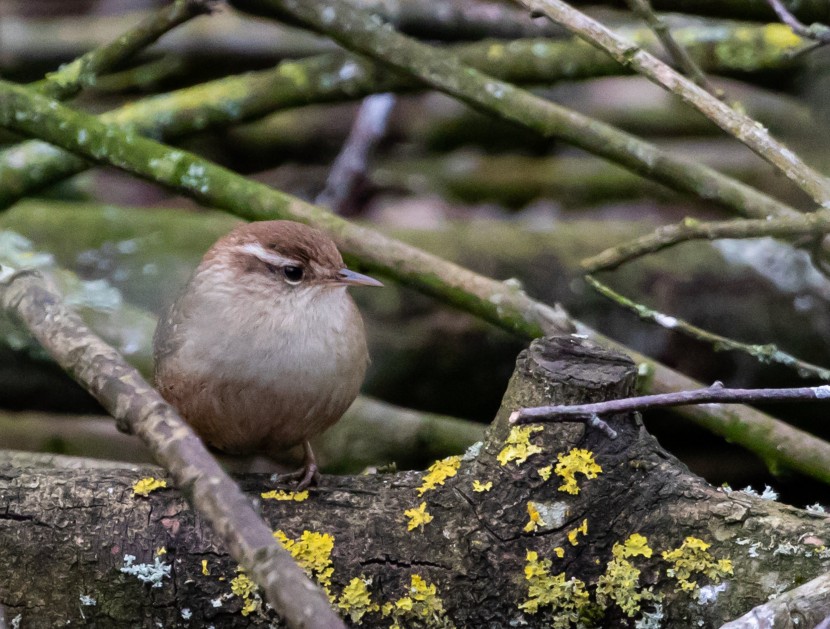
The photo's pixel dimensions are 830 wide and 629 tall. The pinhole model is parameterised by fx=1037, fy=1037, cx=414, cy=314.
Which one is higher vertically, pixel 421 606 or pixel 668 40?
pixel 668 40

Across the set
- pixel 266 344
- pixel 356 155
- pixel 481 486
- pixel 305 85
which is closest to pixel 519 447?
pixel 481 486

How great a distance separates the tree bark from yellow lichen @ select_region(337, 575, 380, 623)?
0.6 inches

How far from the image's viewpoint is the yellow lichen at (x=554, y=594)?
2.42 metres

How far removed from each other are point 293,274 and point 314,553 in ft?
3.36

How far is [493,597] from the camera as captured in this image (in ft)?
7.98

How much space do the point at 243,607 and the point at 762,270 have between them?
3430mm

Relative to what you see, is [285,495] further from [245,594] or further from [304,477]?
[245,594]

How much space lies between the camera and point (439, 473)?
261 cm

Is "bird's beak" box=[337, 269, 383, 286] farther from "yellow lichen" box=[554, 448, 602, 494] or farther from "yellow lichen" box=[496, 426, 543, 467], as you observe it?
"yellow lichen" box=[554, 448, 602, 494]

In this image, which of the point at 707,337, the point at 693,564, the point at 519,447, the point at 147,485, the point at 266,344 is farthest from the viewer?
the point at 707,337

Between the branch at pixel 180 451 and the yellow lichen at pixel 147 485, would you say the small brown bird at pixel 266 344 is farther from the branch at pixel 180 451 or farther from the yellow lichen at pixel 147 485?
the branch at pixel 180 451

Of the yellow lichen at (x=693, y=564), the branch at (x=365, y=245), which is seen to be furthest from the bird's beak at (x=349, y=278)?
the yellow lichen at (x=693, y=564)

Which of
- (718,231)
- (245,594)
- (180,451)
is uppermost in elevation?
(718,231)

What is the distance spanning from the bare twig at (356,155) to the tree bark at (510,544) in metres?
4.05
